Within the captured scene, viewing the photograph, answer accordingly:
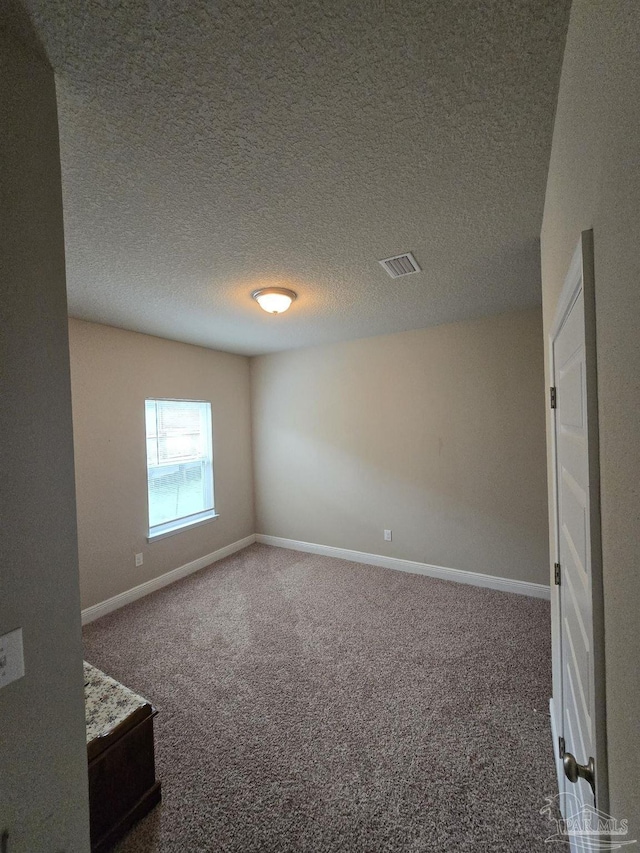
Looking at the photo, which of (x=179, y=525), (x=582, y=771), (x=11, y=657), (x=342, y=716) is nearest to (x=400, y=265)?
(x=582, y=771)

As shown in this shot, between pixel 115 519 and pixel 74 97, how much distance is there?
3.02 meters

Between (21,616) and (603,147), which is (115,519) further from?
(603,147)

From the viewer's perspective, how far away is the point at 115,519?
305cm

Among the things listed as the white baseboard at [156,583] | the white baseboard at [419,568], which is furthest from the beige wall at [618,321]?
the white baseboard at [156,583]

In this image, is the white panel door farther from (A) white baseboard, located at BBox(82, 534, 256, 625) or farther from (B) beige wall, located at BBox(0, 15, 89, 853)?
(A) white baseboard, located at BBox(82, 534, 256, 625)

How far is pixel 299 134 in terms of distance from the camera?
3.58 ft

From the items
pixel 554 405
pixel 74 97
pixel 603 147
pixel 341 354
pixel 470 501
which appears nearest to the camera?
pixel 603 147

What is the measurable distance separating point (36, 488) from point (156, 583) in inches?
120

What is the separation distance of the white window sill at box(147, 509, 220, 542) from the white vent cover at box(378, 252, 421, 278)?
3224 millimetres

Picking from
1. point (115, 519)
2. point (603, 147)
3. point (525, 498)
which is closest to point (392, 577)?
point (525, 498)

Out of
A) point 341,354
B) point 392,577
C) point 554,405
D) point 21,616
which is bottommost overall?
point 392,577

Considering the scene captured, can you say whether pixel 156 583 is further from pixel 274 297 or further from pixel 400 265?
pixel 400 265

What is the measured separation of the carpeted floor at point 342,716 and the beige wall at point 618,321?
1.26m

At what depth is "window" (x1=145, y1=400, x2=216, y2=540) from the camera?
3463mm
